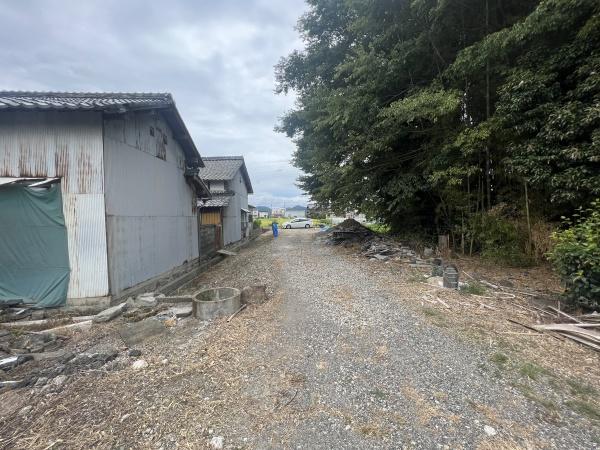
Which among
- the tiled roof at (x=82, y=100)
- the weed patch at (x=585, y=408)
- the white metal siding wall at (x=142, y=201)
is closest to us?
the weed patch at (x=585, y=408)

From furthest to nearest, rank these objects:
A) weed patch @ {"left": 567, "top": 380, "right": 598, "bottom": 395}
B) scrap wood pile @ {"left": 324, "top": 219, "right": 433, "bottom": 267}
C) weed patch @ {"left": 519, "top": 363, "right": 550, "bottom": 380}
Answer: scrap wood pile @ {"left": 324, "top": 219, "right": 433, "bottom": 267}
weed patch @ {"left": 519, "top": 363, "right": 550, "bottom": 380}
weed patch @ {"left": 567, "top": 380, "right": 598, "bottom": 395}

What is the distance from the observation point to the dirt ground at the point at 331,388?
2086mm

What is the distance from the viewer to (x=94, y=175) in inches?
197

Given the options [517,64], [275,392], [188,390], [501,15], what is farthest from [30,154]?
[501,15]

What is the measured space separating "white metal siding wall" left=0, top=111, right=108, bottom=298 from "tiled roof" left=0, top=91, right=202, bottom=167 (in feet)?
1.13

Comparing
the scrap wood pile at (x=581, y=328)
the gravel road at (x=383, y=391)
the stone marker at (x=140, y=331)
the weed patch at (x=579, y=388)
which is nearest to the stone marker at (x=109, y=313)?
the stone marker at (x=140, y=331)

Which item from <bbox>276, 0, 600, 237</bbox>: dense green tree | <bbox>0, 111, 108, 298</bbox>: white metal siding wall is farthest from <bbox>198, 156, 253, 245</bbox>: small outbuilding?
<bbox>0, 111, 108, 298</bbox>: white metal siding wall

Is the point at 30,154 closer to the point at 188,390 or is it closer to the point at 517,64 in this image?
the point at 188,390

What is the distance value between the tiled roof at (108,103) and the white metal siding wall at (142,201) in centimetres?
35

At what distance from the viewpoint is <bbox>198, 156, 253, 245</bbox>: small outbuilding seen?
14.5m

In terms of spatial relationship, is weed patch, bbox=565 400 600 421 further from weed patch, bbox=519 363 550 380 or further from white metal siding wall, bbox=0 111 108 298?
white metal siding wall, bbox=0 111 108 298

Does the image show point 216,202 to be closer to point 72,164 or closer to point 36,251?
point 72,164

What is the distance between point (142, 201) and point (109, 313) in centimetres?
277

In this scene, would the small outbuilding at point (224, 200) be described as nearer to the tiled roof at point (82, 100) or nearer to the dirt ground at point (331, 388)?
the tiled roof at point (82, 100)
